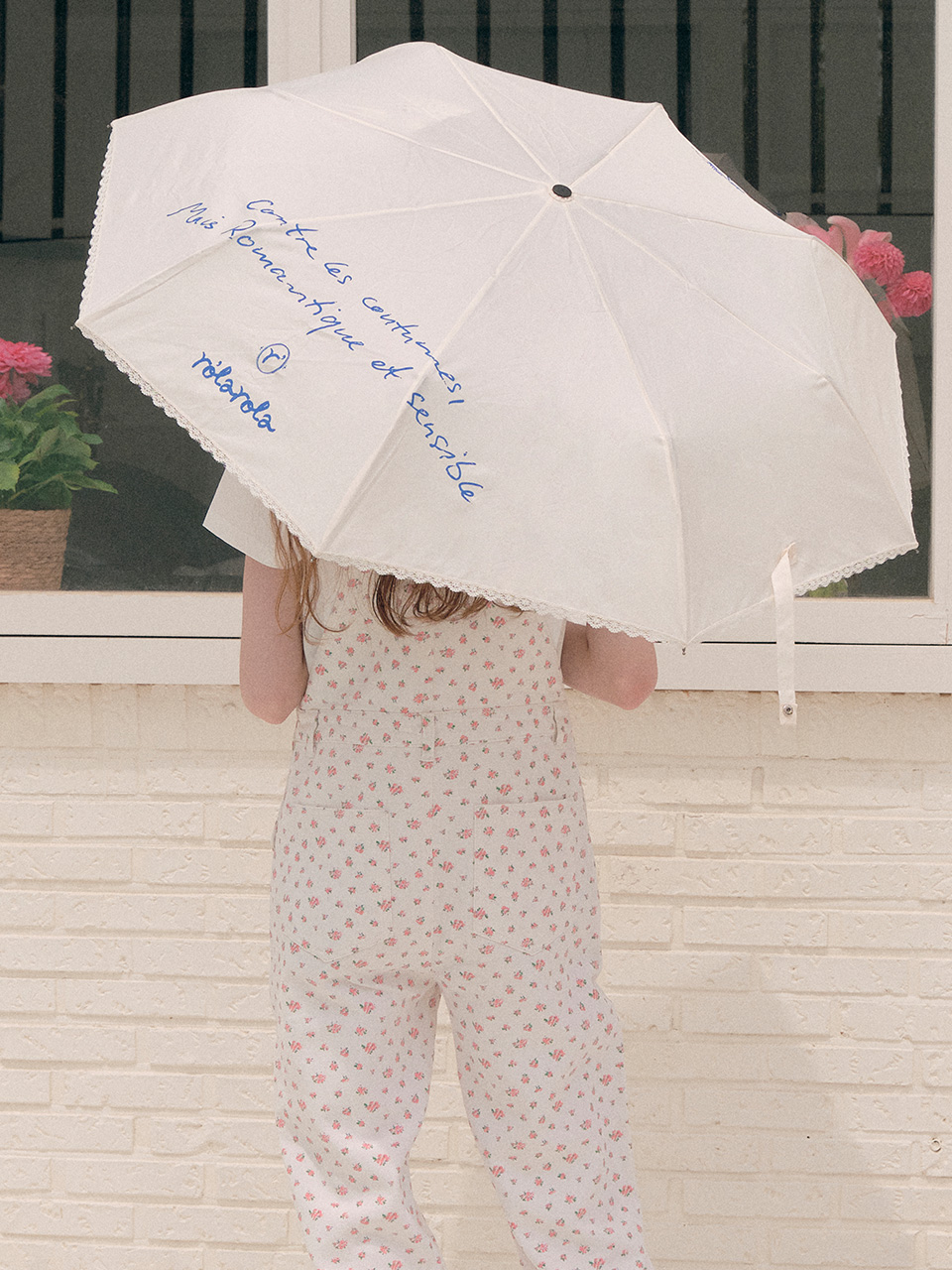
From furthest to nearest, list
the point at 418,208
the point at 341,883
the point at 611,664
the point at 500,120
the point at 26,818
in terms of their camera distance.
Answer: the point at 26,818
the point at 611,664
the point at 341,883
the point at 500,120
the point at 418,208

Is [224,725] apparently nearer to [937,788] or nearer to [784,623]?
[937,788]

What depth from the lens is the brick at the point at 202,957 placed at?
8.43ft

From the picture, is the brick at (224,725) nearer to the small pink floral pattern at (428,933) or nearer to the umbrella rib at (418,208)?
the small pink floral pattern at (428,933)

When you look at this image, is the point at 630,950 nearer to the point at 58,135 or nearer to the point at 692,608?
the point at 692,608

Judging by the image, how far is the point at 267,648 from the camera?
1.67 m

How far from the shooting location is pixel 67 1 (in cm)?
259

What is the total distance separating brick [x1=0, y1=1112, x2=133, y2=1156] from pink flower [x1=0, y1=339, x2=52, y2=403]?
4.63ft

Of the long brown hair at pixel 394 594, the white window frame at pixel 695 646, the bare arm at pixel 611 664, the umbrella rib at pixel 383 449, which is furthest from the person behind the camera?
the white window frame at pixel 695 646

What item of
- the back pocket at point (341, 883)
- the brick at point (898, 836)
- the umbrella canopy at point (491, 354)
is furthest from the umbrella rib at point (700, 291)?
the brick at point (898, 836)

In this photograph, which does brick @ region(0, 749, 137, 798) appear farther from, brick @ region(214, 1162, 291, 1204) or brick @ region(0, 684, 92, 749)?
brick @ region(214, 1162, 291, 1204)

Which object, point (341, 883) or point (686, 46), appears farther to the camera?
point (686, 46)

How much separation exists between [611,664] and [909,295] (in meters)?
1.18

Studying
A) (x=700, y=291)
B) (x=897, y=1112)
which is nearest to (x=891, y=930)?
(x=897, y=1112)

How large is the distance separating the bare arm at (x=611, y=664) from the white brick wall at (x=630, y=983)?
2.29 feet
